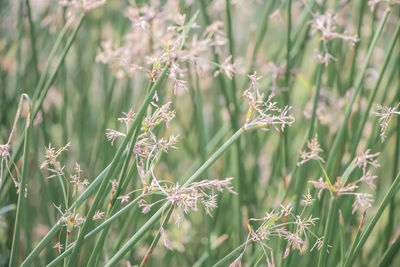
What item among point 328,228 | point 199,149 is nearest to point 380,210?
point 328,228

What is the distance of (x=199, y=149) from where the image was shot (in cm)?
115

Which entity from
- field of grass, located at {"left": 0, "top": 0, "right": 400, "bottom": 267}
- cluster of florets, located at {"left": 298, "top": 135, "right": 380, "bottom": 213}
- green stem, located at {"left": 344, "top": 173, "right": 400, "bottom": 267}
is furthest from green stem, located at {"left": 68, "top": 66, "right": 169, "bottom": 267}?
green stem, located at {"left": 344, "top": 173, "right": 400, "bottom": 267}

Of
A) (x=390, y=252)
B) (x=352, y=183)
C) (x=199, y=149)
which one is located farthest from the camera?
(x=199, y=149)

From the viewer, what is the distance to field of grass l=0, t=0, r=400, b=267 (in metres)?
0.51

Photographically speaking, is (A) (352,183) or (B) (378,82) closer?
(A) (352,183)

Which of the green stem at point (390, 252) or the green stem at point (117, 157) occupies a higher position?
the green stem at point (117, 157)

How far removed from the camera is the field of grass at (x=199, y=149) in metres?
0.51

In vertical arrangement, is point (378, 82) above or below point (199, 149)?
above

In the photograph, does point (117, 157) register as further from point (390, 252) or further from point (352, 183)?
point (390, 252)

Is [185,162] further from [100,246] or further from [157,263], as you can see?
[100,246]

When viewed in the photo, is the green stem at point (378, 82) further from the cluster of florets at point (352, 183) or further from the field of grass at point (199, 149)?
the cluster of florets at point (352, 183)

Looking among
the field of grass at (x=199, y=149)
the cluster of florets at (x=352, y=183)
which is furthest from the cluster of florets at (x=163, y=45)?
the cluster of florets at (x=352, y=183)

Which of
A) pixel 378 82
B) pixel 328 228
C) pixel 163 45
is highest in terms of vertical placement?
pixel 163 45

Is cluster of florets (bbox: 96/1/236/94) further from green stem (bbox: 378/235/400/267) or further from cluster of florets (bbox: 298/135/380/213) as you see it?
green stem (bbox: 378/235/400/267)
